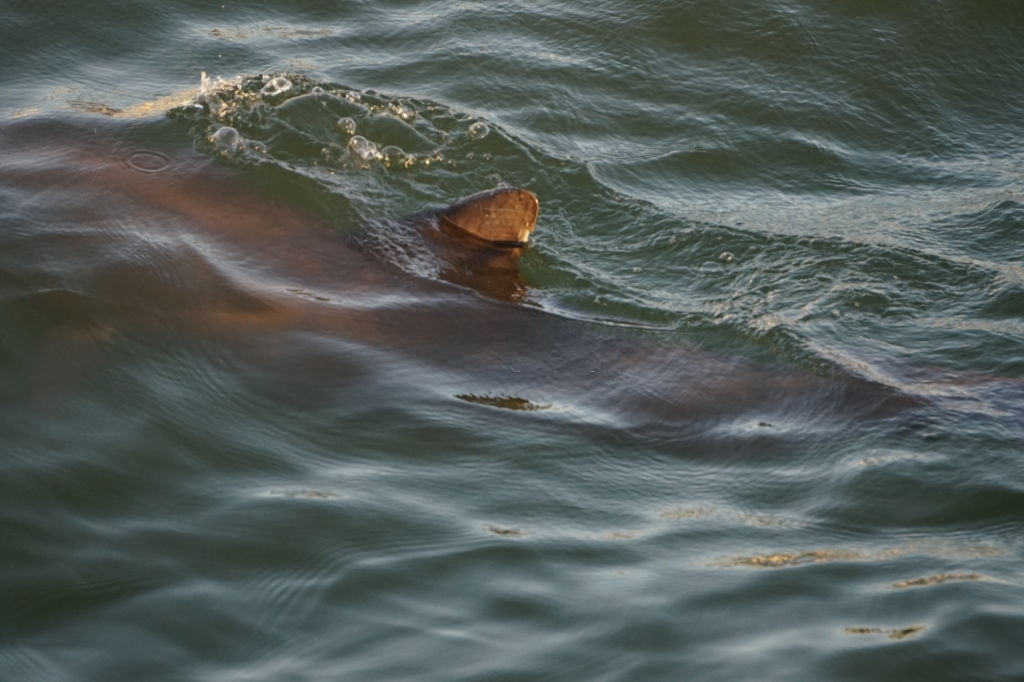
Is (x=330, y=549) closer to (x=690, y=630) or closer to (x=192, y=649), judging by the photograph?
(x=192, y=649)

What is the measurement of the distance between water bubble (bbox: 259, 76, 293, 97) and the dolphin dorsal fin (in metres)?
1.62

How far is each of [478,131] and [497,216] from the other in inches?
55.3

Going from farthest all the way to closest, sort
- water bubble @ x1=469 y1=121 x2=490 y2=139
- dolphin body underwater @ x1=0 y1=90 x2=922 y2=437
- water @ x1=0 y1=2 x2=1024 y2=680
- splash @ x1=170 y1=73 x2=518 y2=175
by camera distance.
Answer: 1. water bubble @ x1=469 y1=121 x2=490 y2=139
2. splash @ x1=170 y1=73 x2=518 y2=175
3. dolphin body underwater @ x1=0 y1=90 x2=922 y2=437
4. water @ x1=0 y1=2 x2=1024 y2=680

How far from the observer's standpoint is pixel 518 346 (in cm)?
480

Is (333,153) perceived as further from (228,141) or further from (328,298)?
(328,298)

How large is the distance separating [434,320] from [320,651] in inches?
68.4

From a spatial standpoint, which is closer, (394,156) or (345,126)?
(394,156)

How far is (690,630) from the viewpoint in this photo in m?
3.41

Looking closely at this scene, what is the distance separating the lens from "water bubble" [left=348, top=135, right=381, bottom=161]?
6281 millimetres

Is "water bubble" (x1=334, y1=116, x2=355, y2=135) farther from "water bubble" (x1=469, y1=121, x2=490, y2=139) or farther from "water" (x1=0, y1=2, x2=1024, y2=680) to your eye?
"water bubble" (x1=469, y1=121, x2=490, y2=139)

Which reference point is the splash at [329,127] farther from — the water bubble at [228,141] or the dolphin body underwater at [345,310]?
the dolphin body underwater at [345,310]

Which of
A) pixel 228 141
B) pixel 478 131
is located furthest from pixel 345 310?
pixel 478 131

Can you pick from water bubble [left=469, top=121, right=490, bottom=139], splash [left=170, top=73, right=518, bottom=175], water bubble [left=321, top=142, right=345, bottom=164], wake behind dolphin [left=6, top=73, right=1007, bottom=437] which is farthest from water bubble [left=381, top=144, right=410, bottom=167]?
wake behind dolphin [left=6, top=73, right=1007, bottom=437]

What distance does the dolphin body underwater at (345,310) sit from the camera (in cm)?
458
